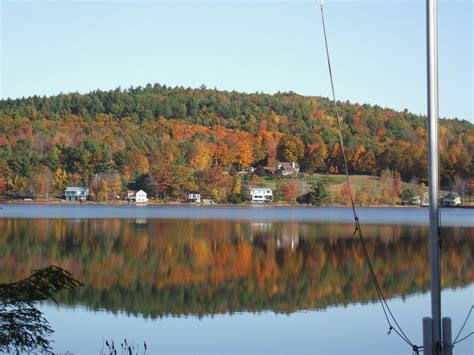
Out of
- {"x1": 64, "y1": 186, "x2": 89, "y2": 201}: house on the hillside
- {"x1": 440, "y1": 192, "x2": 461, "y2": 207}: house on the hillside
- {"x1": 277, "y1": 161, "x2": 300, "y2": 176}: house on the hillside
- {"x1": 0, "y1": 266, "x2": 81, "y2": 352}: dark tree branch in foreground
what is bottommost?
{"x1": 440, "y1": 192, "x2": 461, "y2": 207}: house on the hillside

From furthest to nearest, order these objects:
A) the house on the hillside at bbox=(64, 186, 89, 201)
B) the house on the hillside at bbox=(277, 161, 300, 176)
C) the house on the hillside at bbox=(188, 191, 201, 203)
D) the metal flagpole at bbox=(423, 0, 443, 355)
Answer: the house on the hillside at bbox=(277, 161, 300, 176), the house on the hillside at bbox=(188, 191, 201, 203), the house on the hillside at bbox=(64, 186, 89, 201), the metal flagpole at bbox=(423, 0, 443, 355)

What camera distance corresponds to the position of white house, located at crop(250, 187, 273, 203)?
281ft

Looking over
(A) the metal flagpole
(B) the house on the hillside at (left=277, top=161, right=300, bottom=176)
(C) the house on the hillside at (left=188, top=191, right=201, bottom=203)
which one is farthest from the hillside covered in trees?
(A) the metal flagpole

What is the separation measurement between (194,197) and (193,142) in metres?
6.95

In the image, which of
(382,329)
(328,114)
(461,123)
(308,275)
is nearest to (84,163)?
(328,114)

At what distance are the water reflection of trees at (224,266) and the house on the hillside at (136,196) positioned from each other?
4710 cm

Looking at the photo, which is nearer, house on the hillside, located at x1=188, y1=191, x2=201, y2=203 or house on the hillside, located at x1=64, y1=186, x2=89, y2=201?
house on the hillside, located at x1=64, y1=186, x2=89, y2=201

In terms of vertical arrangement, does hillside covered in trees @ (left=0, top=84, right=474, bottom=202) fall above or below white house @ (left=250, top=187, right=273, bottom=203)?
above

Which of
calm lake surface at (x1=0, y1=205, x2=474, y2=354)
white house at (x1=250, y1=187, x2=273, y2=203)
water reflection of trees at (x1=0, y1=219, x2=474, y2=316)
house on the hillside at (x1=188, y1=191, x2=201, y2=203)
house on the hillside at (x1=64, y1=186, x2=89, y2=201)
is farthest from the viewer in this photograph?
white house at (x1=250, y1=187, x2=273, y2=203)

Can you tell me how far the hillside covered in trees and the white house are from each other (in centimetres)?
176

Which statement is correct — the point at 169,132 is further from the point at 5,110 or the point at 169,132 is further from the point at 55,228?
the point at 55,228

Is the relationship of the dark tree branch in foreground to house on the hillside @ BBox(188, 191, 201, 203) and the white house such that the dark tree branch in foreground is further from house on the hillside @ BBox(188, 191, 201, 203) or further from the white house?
the white house

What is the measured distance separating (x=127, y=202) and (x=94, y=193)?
4.09 meters

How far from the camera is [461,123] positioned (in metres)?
75.6
